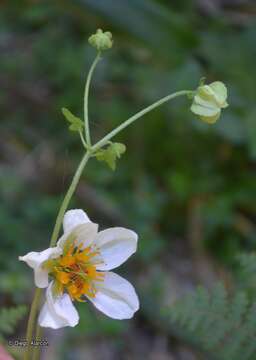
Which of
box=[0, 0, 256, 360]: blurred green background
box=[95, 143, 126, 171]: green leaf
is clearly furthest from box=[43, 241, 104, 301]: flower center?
box=[0, 0, 256, 360]: blurred green background

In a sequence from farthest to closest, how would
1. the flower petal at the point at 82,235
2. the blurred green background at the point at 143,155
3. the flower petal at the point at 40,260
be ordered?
the blurred green background at the point at 143,155 < the flower petal at the point at 82,235 < the flower petal at the point at 40,260

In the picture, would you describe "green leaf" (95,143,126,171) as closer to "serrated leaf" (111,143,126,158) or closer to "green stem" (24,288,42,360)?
"serrated leaf" (111,143,126,158)

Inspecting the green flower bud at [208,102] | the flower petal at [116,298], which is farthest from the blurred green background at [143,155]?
the green flower bud at [208,102]

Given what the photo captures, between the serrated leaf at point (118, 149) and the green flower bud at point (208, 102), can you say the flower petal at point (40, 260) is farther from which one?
the green flower bud at point (208, 102)

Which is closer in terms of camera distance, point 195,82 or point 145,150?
point 195,82

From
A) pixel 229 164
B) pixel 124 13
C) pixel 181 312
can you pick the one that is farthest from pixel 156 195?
pixel 181 312

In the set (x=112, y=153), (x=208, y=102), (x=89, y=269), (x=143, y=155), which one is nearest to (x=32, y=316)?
(x=89, y=269)

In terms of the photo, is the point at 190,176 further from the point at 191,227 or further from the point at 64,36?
the point at 64,36
